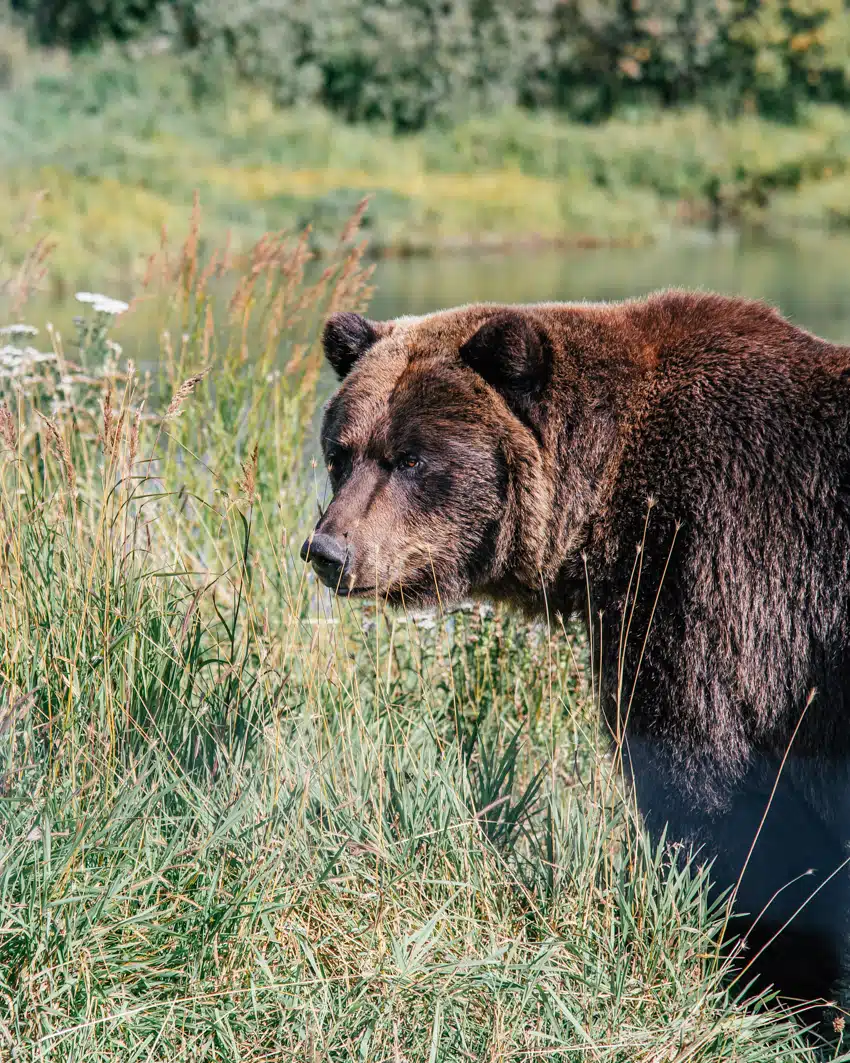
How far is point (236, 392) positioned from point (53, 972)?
14.0ft

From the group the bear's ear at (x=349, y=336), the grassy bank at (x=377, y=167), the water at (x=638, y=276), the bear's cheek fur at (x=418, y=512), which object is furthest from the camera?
the grassy bank at (x=377, y=167)

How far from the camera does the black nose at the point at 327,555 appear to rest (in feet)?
12.8

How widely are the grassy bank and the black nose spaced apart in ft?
60.2

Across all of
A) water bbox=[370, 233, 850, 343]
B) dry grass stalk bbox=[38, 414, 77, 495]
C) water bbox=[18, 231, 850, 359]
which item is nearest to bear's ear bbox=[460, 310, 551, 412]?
dry grass stalk bbox=[38, 414, 77, 495]

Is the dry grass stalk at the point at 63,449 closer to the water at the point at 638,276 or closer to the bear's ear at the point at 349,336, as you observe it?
the bear's ear at the point at 349,336

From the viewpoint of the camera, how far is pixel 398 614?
4.66 meters

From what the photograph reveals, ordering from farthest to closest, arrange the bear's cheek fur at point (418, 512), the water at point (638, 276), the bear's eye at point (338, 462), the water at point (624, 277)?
the water at point (638, 276)
the water at point (624, 277)
the bear's eye at point (338, 462)
the bear's cheek fur at point (418, 512)

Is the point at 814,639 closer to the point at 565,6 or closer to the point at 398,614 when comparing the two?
the point at 398,614

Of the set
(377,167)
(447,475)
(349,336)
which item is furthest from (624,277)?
(447,475)

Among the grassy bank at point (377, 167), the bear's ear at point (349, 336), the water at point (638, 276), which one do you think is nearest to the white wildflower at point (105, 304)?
the bear's ear at point (349, 336)

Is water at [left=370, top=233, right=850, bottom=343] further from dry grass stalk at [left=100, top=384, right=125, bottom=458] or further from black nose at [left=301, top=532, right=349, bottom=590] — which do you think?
dry grass stalk at [left=100, top=384, right=125, bottom=458]

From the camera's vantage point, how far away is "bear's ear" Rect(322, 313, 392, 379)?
446cm

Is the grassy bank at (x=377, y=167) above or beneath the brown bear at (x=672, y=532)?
beneath

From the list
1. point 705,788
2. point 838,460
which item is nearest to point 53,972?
point 705,788
